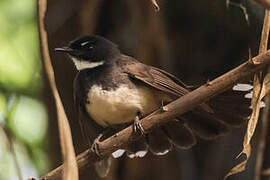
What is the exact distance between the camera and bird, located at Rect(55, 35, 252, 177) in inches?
156

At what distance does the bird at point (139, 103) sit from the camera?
3.97m

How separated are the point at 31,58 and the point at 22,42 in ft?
0.86

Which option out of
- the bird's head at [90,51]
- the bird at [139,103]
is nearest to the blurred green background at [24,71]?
the bird's head at [90,51]

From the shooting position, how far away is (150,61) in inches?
189

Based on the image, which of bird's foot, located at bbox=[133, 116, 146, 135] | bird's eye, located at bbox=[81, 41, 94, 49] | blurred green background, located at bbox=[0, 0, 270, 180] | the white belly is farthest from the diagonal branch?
bird's eye, located at bbox=[81, 41, 94, 49]

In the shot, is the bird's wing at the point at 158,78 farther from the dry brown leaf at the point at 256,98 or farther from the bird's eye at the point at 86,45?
the dry brown leaf at the point at 256,98

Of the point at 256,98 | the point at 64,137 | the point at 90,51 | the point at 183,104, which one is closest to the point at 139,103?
the point at 90,51

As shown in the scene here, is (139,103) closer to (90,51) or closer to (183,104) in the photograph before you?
(90,51)

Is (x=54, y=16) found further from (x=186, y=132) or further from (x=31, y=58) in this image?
(x=186, y=132)

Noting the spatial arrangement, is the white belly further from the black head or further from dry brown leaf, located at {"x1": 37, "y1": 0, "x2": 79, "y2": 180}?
dry brown leaf, located at {"x1": 37, "y1": 0, "x2": 79, "y2": 180}

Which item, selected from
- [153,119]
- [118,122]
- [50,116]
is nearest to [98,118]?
[118,122]

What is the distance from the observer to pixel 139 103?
4.10 m

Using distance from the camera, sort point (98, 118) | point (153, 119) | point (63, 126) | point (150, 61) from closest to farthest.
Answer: point (63, 126), point (153, 119), point (98, 118), point (150, 61)

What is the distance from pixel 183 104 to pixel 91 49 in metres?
1.93
